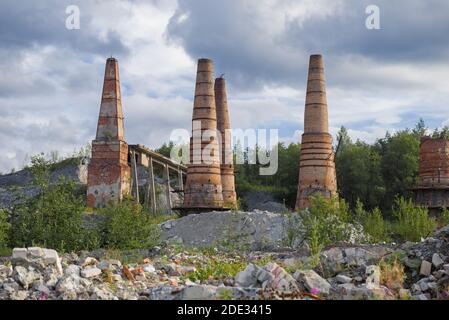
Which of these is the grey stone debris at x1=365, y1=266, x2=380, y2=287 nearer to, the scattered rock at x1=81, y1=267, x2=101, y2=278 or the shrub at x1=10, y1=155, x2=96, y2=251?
the scattered rock at x1=81, y1=267, x2=101, y2=278

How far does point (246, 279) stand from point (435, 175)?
17.1 metres

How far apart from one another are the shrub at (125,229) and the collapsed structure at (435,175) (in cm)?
1191

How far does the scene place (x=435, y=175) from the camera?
22.5m

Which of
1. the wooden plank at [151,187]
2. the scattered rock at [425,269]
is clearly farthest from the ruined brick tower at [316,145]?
the scattered rock at [425,269]

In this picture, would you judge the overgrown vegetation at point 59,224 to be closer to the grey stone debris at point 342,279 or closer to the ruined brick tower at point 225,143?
the grey stone debris at point 342,279

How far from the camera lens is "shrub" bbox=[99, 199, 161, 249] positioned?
43.9ft

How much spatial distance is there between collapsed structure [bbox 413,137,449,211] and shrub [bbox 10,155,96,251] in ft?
43.8

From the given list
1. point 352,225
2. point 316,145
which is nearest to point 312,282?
point 352,225

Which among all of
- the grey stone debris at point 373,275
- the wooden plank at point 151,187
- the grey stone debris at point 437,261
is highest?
the wooden plank at point 151,187

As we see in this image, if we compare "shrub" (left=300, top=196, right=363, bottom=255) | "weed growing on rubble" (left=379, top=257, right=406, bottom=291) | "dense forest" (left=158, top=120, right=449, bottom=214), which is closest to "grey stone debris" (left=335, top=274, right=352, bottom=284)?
"weed growing on rubble" (left=379, top=257, right=406, bottom=291)

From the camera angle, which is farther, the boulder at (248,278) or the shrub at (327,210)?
the shrub at (327,210)

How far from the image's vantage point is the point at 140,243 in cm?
1367

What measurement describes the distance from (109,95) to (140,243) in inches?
356

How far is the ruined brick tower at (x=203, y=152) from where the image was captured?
21219 mm
